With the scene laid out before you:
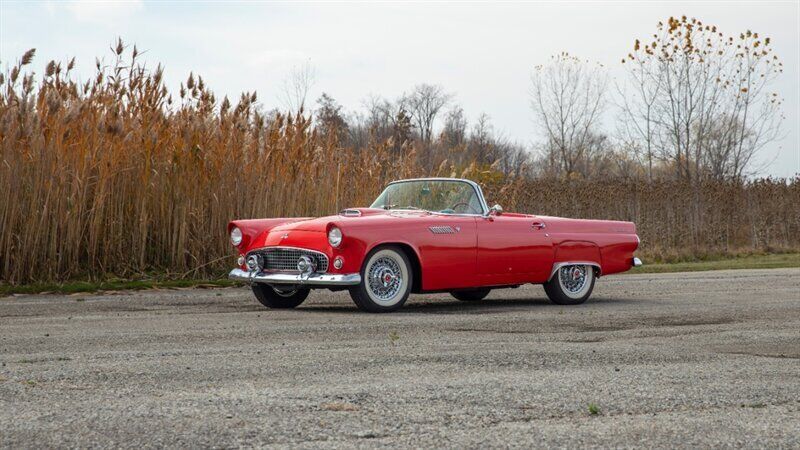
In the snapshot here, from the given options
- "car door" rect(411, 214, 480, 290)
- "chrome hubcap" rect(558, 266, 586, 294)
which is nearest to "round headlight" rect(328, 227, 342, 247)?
"car door" rect(411, 214, 480, 290)

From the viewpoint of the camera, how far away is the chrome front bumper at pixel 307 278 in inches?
389

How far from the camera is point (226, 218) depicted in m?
14.2

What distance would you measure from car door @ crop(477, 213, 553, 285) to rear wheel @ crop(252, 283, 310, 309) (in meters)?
1.84

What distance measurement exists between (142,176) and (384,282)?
4682 mm

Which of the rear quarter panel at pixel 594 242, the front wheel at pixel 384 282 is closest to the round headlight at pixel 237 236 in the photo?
the front wheel at pixel 384 282

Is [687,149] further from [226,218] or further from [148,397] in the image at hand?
[148,397]

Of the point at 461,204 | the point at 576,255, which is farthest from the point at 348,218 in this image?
the point at 576,255

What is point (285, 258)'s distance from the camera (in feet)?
34.1

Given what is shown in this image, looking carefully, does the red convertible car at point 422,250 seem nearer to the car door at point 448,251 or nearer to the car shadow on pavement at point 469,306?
the car door at point 448,251

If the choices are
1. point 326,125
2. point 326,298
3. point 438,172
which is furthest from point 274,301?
point 438,172

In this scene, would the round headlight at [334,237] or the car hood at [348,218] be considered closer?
the round headlight at [334,237]

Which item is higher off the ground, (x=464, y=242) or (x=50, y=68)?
(x=50, y=68)

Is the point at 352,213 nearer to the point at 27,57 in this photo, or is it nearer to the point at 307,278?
the point at 307,278

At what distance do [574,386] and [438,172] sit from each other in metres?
13.3
